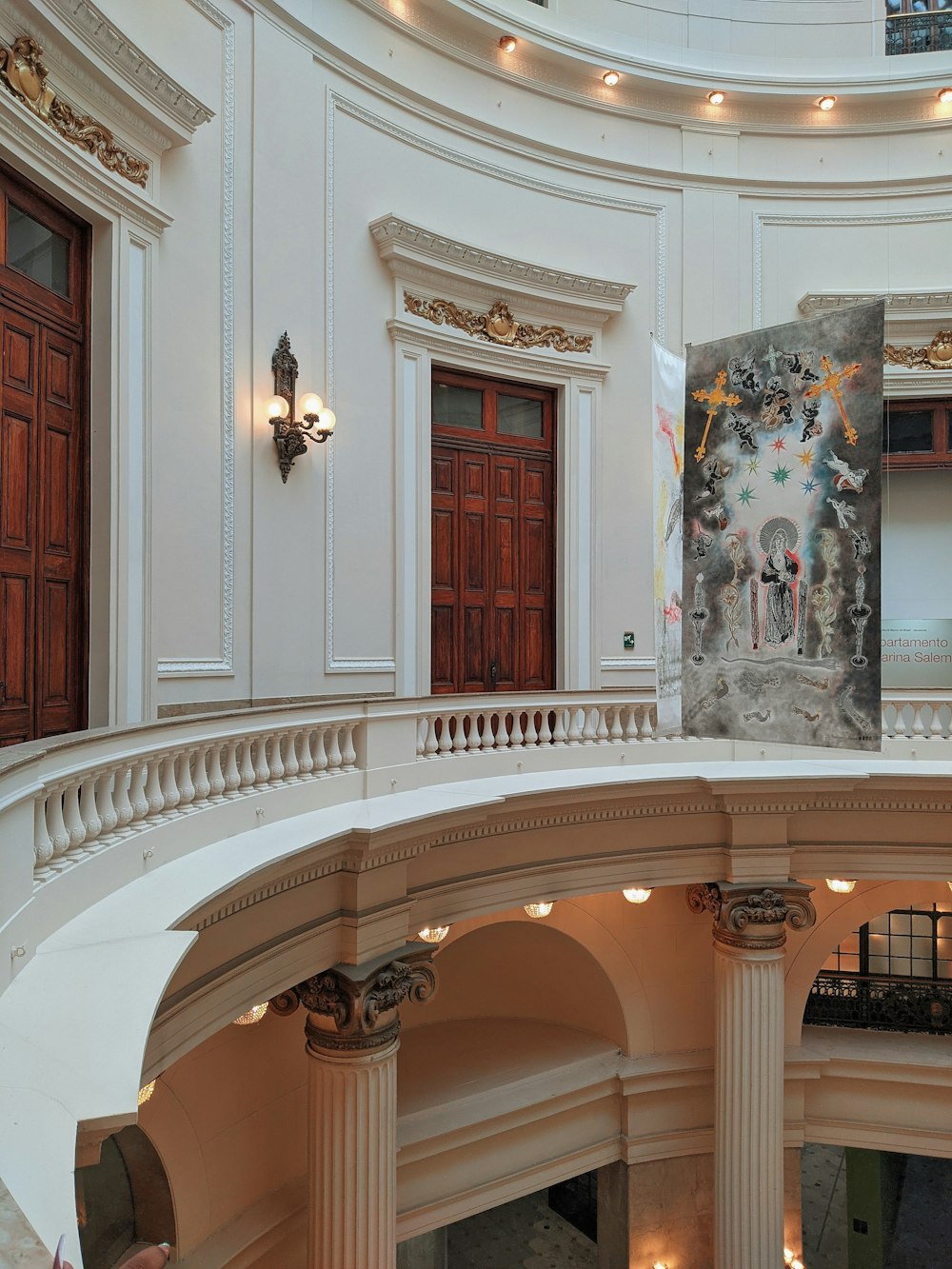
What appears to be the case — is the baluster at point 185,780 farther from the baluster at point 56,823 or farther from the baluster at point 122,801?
the baluster at point 56,823

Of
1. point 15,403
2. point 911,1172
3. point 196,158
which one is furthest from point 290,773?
point 911,1172

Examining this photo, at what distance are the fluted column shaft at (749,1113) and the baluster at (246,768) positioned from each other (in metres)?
5.20

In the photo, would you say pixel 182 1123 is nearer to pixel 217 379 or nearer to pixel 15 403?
pixel 15 403

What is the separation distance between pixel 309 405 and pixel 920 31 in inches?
349

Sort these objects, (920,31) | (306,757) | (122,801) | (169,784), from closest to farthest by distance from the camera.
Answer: (122,801) < (169,784) < (306,757) < (920,31)

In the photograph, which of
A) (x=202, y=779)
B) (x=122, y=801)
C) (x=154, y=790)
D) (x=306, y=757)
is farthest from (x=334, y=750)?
(x=122, y=801)

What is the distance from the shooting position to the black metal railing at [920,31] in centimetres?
1088

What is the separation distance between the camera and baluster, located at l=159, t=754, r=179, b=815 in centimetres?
427

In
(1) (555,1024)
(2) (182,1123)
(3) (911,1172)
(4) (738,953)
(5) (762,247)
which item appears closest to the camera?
(2) (182,1123)

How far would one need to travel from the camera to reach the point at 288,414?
756 centimetres

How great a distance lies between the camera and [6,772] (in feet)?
8.75

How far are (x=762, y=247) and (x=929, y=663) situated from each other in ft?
16.7

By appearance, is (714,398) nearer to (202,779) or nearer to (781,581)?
(781,581)

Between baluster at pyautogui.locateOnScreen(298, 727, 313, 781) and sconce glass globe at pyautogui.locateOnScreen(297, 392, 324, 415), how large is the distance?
308 centimetres
